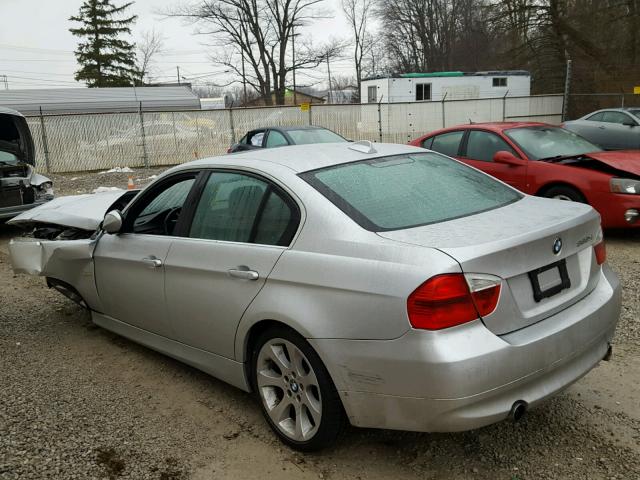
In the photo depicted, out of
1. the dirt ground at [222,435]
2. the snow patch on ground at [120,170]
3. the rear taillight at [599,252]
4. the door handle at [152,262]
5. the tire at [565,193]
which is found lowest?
the snow patch on ground at [120,170]

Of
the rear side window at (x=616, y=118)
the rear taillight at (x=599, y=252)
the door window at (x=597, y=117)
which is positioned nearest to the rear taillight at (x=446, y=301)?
the rear taillight at (x=599, y=252)

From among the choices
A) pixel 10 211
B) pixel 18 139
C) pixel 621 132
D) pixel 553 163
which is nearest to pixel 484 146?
pixel 553 163

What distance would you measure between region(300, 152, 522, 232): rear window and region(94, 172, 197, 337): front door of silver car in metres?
1.11

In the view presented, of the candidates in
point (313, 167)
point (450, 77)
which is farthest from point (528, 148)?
point (450, 77)

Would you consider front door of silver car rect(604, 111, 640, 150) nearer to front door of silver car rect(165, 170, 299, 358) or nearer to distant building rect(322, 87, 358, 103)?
front door of silver car rect(165, 170, 299, 358)

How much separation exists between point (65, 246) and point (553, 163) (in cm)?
562

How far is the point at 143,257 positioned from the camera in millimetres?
3762

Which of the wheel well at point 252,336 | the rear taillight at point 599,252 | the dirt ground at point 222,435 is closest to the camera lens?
the dirt ground at point 222,435

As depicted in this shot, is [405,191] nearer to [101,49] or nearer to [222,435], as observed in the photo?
[222,435]

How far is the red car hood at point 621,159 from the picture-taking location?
6.62m

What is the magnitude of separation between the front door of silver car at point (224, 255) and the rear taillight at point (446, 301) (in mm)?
829

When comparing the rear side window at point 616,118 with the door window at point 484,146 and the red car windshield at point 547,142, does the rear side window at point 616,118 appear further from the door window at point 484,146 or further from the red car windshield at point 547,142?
the door window at point 484,146

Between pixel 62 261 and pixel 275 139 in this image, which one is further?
pixel 275 139

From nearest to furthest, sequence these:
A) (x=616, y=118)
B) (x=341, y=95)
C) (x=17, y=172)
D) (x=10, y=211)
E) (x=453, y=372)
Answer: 1. (x=453, y=372)
2. (x=10, y=211)
3. (x=17, y=172)
4. (x=616, y=118)
5. (x=341, y=95)
